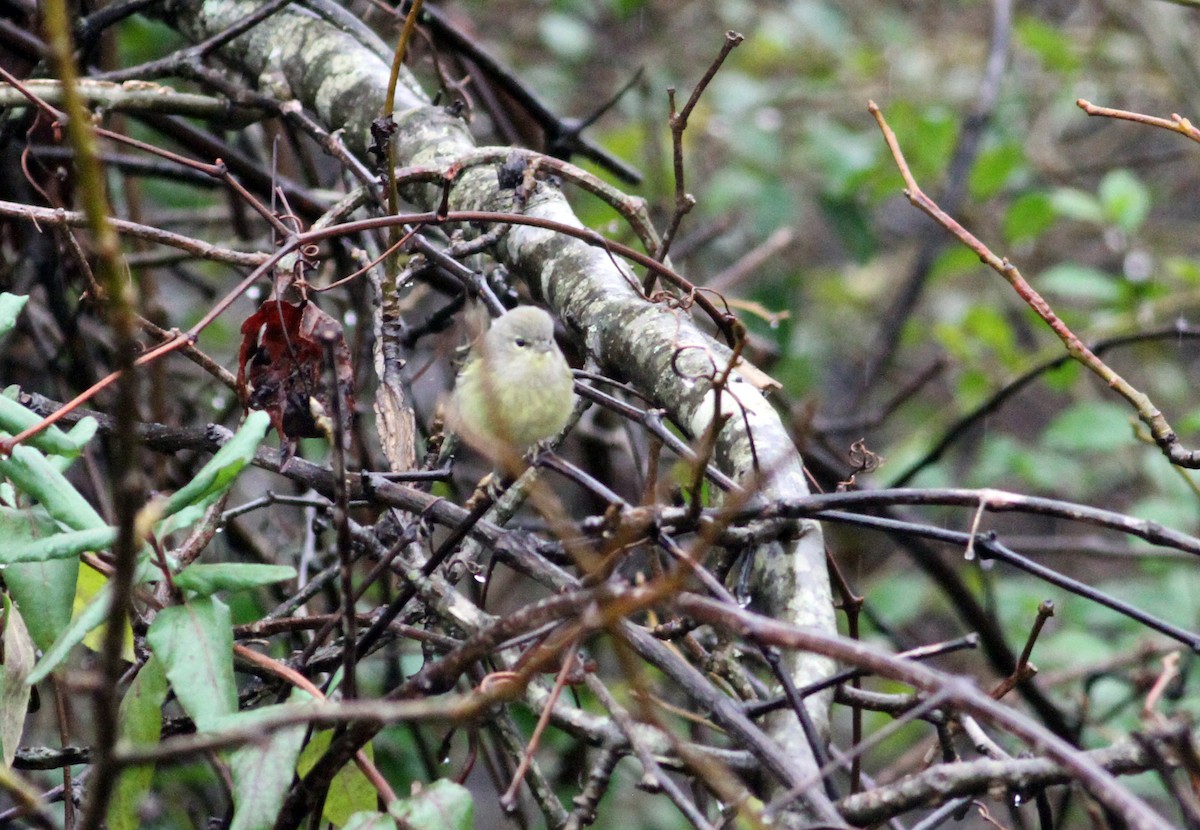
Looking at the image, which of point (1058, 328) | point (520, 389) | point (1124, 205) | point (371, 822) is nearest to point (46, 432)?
point (371, 822)

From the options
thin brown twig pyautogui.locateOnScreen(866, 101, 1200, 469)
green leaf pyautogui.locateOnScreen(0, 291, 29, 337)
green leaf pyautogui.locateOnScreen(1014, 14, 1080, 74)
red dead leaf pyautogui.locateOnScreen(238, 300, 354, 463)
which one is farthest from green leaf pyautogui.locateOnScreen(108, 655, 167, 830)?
green leaf pyautogui.locateOnScreen(1014, 14, 1080, 74)

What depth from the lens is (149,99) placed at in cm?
258

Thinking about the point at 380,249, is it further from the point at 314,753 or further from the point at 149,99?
the point at 314,753

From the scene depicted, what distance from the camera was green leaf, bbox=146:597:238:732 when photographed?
4.82ft

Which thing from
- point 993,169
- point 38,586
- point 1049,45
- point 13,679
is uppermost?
point 1049,45

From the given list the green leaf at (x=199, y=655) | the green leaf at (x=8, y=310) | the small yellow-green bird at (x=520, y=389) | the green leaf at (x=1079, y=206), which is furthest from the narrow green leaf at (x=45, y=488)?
the green leaf at (x=1079, y=206)

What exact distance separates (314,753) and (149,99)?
1618 mm

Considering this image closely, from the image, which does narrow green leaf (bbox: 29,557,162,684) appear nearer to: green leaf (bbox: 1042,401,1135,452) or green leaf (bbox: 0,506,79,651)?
green leaf (bbox: 0,506,79,651)

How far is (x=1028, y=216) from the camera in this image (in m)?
4.80

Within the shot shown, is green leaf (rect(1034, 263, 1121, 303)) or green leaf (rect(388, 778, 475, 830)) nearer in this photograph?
green leaf (rect(388, 778, 475, 830))

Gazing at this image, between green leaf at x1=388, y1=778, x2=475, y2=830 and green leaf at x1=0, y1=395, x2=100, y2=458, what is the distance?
653 mm

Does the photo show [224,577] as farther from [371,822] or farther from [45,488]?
[371,822]

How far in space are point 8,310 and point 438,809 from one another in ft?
3.39

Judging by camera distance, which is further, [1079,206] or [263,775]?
[1079,206]
